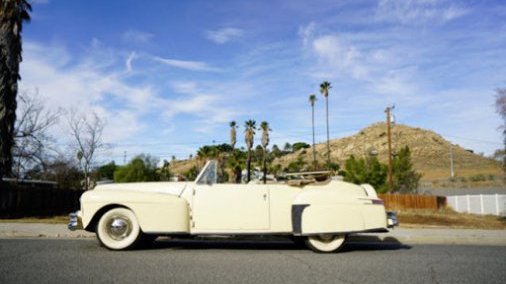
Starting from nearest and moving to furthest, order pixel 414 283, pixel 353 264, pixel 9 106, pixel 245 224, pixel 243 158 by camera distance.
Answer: pixel 414 283, pixel 353 264, pixel 245 224, pixel 9 106, pixel 243 158

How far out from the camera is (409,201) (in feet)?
135

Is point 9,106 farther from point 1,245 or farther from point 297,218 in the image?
point 297,218

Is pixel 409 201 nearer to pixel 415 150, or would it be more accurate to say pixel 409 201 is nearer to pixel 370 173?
pixel 370 173

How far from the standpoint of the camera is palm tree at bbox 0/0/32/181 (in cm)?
2369

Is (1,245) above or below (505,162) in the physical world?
below

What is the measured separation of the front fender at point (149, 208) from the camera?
8758 millimetres

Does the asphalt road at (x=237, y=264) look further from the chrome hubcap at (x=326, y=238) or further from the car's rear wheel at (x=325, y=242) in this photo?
the chrome hubcap at (x=326, y=238)

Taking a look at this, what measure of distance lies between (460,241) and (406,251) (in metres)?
3.60

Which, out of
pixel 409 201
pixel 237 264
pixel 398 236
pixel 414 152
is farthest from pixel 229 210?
pixel 414 152

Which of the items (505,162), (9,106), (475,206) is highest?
(9,106)

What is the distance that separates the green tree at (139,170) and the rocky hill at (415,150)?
1982 inches

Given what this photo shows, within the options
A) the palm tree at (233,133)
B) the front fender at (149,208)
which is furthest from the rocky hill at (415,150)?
the front fender at (149,208)

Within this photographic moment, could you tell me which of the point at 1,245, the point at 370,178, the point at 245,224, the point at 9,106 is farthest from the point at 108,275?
the point at 370,178

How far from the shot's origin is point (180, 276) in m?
6.50
